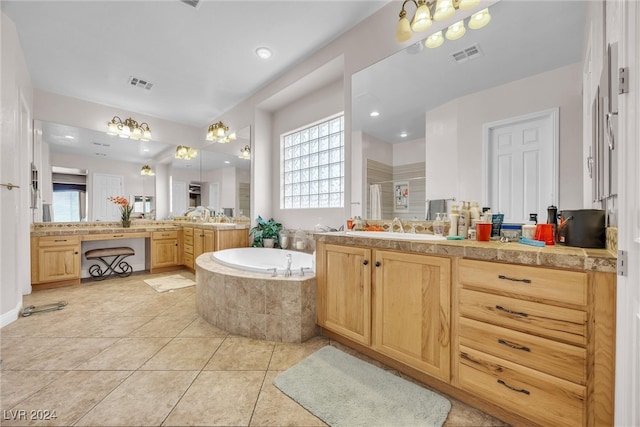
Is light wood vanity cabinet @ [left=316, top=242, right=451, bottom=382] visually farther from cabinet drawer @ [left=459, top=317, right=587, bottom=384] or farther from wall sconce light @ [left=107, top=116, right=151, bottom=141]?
wall sconce light @ [left=107, top=116, right=151, bottom=141]

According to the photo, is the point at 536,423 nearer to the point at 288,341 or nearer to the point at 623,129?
the point at 623,129

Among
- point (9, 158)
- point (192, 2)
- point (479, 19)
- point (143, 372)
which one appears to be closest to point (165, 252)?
point (9, 158)

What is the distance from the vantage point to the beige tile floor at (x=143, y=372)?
1.29 meters

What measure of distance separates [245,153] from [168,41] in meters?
1.68

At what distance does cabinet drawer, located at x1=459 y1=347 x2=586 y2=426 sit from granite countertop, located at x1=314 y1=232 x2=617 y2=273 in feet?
1.58

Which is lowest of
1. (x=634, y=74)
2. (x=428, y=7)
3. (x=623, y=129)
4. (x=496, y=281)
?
(x=496, y=281)

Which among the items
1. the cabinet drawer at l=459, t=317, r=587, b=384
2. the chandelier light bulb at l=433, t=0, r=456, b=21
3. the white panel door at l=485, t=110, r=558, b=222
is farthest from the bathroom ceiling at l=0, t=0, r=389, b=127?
the cabinet drawer at l=459, t=317, r=587, b=384

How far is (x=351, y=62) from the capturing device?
8.44ft

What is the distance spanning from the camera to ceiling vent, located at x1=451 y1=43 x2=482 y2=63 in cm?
175

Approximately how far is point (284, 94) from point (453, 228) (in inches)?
111

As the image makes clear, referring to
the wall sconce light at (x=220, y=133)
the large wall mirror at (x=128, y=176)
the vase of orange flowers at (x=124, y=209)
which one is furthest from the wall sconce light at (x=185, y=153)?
the vase of orange flowers at (x=124, y=209)

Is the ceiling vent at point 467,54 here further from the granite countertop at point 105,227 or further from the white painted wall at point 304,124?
the granite countertop at point 105,227

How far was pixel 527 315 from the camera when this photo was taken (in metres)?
1.13

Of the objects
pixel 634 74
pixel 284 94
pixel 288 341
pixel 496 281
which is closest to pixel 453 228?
pixel 496 281
